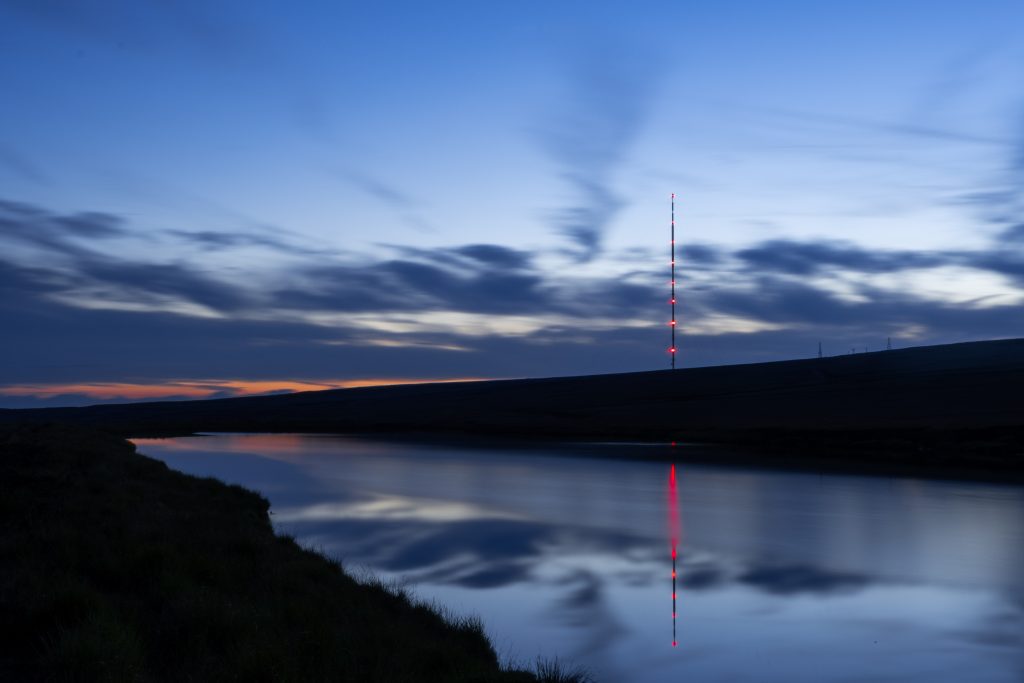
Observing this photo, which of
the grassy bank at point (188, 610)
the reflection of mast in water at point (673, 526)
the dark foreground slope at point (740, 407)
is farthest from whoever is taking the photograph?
the dark foreground slope at point (740, 407)

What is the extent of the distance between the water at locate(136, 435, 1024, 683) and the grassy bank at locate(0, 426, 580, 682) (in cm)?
191

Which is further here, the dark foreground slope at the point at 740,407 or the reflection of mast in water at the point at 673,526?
the dark foreground slope at the point at 740,407

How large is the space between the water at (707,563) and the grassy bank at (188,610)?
1906 millimetres

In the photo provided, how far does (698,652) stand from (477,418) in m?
80.9

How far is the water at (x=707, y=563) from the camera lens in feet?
33.8


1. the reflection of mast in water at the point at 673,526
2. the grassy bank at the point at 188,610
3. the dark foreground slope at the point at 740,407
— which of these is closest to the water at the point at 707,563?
the reflection of mast in water at the point at 673,526

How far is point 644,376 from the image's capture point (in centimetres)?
12388

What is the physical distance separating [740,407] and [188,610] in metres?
74.4

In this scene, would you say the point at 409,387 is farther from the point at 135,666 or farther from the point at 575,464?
the point at 135,666

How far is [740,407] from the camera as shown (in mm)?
78000

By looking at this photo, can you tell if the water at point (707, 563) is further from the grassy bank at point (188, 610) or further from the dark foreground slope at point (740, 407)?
the dark foreground slope at point (740, 407)

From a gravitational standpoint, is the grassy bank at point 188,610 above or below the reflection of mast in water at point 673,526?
above

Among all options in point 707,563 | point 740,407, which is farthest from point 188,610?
point 740,407

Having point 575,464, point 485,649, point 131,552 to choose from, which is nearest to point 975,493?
point 575,464
